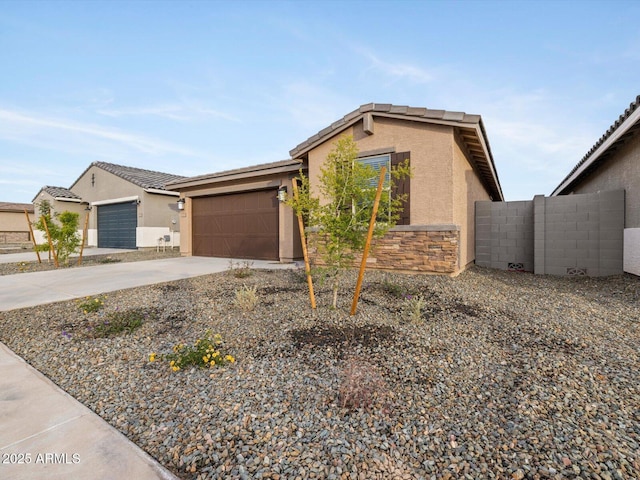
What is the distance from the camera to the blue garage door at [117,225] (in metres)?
16.5

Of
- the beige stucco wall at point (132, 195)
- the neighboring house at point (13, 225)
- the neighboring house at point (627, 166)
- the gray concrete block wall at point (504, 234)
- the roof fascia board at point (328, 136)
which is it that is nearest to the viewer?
the neighboring house at point (627, 166)

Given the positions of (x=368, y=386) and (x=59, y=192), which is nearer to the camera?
(x=368, y=386)

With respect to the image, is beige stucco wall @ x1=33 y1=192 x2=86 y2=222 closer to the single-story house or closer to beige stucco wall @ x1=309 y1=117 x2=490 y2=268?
the single-story house

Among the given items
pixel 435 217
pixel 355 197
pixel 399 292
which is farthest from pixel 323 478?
pixel 435 217

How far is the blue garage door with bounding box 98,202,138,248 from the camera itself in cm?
1647

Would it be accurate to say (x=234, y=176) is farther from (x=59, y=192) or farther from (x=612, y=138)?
(x=59, y=192)

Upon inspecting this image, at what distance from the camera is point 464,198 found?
316 inches

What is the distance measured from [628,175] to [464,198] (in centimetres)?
346

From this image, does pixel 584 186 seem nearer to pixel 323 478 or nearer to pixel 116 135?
pixel 323 478

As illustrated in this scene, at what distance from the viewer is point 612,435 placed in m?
1.84

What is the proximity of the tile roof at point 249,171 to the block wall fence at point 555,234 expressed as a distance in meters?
6.09

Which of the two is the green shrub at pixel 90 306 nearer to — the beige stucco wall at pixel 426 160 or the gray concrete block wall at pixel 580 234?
the beige stucco wall at pixel 426 160

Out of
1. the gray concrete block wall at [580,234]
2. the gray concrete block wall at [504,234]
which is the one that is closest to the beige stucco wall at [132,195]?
the gray concrete block wall at [504,234]

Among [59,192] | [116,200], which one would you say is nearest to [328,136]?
[116,200]
